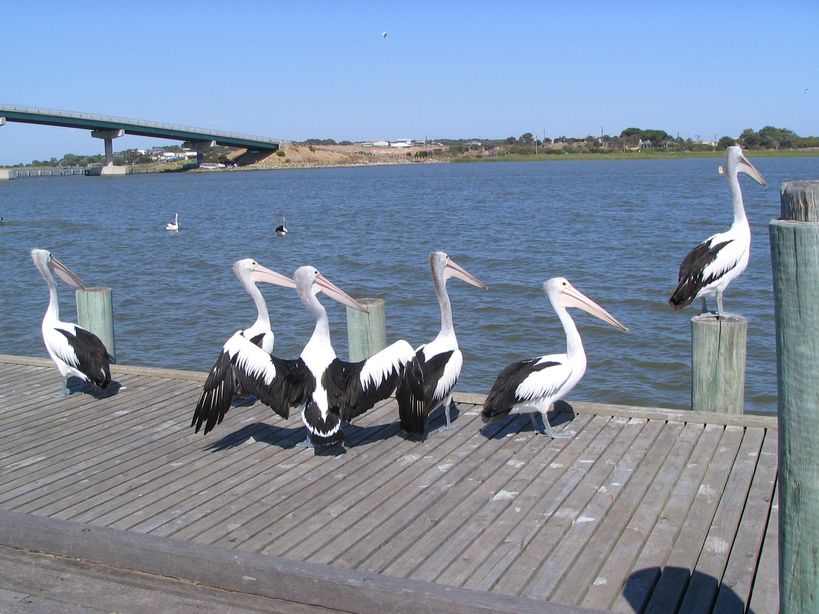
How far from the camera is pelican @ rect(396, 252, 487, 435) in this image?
15.3 ft

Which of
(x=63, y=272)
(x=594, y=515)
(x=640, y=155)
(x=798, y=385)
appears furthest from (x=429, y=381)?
(x=640, y=155)

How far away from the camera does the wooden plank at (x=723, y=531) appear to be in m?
3.01

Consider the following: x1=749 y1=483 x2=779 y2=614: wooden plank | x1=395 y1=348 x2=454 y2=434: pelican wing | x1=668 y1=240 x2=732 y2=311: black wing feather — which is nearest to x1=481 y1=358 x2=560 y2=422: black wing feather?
x1=395 y1=348 x2=454 y2=434: pelican wing

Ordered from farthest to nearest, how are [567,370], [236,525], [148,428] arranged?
[148,428], [567,370], [236,525]

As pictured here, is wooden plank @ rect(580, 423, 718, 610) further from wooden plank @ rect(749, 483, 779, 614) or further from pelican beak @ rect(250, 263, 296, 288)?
pelican beak @ rect(250, 263, 296, 288)

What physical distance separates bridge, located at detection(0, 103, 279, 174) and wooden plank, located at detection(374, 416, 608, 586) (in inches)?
2236

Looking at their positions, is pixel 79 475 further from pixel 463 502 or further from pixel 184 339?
pixel 184 339

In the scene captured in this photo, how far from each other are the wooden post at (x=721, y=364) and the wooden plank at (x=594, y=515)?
1.16 feet

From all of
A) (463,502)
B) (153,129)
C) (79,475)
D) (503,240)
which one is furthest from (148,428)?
(153,129)

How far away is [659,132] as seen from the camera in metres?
118

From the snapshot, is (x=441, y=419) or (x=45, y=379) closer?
(x=441, y=419)

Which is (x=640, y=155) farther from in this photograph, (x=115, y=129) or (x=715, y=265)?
(x=715, y=265)

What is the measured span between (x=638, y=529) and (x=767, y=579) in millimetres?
576

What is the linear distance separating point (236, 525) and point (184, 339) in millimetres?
8162
